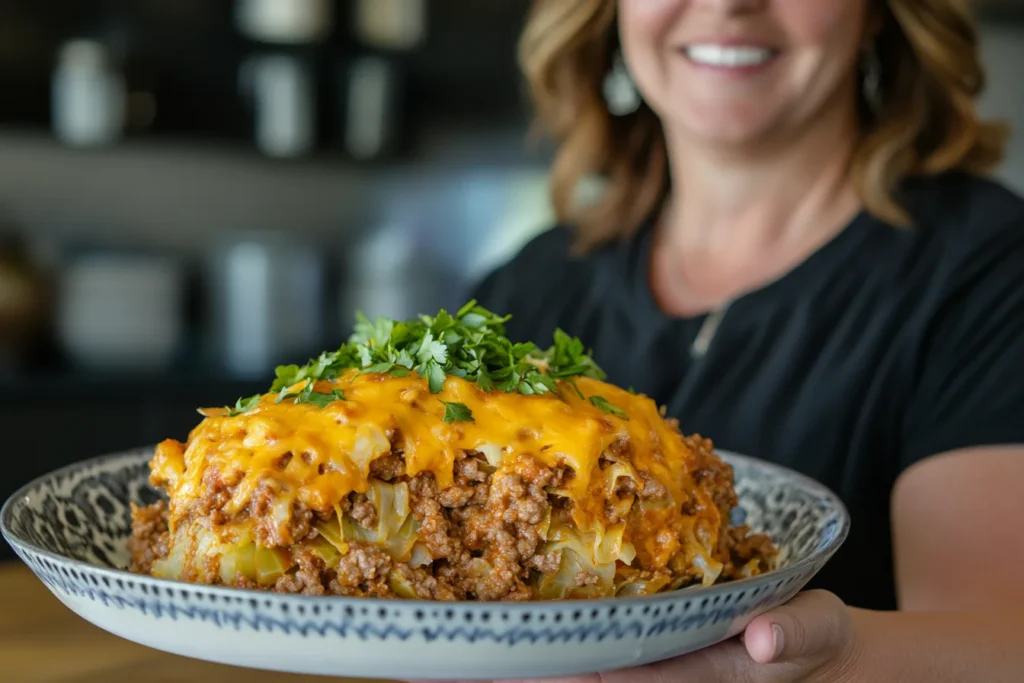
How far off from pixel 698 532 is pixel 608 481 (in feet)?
0.40

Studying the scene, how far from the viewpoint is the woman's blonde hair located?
1.62 metres

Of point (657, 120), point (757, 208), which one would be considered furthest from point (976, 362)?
point (657, 120)

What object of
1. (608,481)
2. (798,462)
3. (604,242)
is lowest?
(798,462)

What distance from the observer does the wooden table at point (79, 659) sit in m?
1.07

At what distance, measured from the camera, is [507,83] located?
4129 millimetres

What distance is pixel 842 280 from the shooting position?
155 centimetres

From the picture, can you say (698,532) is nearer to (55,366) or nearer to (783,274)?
(783,274)

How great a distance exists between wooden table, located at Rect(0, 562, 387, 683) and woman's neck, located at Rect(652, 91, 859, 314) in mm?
892

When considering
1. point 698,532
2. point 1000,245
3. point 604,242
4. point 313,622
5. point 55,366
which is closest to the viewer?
point 313,622

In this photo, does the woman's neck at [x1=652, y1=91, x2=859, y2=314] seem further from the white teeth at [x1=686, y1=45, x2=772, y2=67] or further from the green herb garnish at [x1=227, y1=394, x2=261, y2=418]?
the green herb garnish at [x1=227, y1=394, x2=261, y2=418]

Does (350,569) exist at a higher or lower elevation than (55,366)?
higher

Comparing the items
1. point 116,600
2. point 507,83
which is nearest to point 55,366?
point 507,83

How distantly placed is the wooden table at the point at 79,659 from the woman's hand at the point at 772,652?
44 cm

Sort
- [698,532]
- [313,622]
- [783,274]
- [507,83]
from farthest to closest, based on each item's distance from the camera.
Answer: [507,83]
[783,274]
[698,532]
[313,622]
